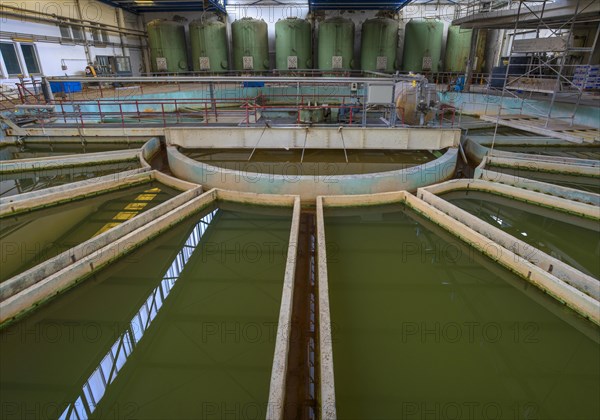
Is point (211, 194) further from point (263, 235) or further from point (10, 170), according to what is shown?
point (10, 170)

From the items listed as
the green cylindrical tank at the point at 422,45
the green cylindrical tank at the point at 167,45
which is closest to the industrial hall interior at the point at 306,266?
the green cylindrical tank at the point at 422,45

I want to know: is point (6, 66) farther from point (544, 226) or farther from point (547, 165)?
point (547, 165)

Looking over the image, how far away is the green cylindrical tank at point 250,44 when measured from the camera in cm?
2069

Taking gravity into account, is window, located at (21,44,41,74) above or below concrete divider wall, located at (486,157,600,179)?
above

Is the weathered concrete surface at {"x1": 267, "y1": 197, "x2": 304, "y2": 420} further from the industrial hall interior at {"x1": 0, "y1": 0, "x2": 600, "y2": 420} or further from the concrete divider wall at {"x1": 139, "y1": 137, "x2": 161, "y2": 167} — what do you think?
the concrete divider wall at {"x1": 139, "y1": 137, "x2": 161, "y2": 167}

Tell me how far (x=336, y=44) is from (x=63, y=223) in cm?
1805

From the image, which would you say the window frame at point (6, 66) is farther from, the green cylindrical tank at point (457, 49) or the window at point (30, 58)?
the green cylindrical tank at point (457, 49)

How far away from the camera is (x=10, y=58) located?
44.8ft

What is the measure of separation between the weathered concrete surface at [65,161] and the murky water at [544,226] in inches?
331

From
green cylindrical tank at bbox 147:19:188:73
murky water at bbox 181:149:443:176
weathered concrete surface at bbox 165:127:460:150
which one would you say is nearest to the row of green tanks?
green cylindrical tank at bbox 147:19:188:73

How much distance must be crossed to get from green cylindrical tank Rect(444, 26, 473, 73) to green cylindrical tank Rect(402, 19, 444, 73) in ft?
2.26

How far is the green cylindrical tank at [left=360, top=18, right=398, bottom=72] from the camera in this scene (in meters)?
20.4

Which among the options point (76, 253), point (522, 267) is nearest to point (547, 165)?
point (522, 267)

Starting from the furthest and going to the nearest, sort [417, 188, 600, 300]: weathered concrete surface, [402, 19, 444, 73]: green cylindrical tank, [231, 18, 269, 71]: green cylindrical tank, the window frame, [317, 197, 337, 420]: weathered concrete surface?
[231, 18, 269, 71]: green cylindrical tank, [402, 19, 444, 73]: green cylindrical tank, the window frame, [417, 188, 600, 300]: weathered concrete surface, [317, 197, 337, 420]: weathered concrete surface
